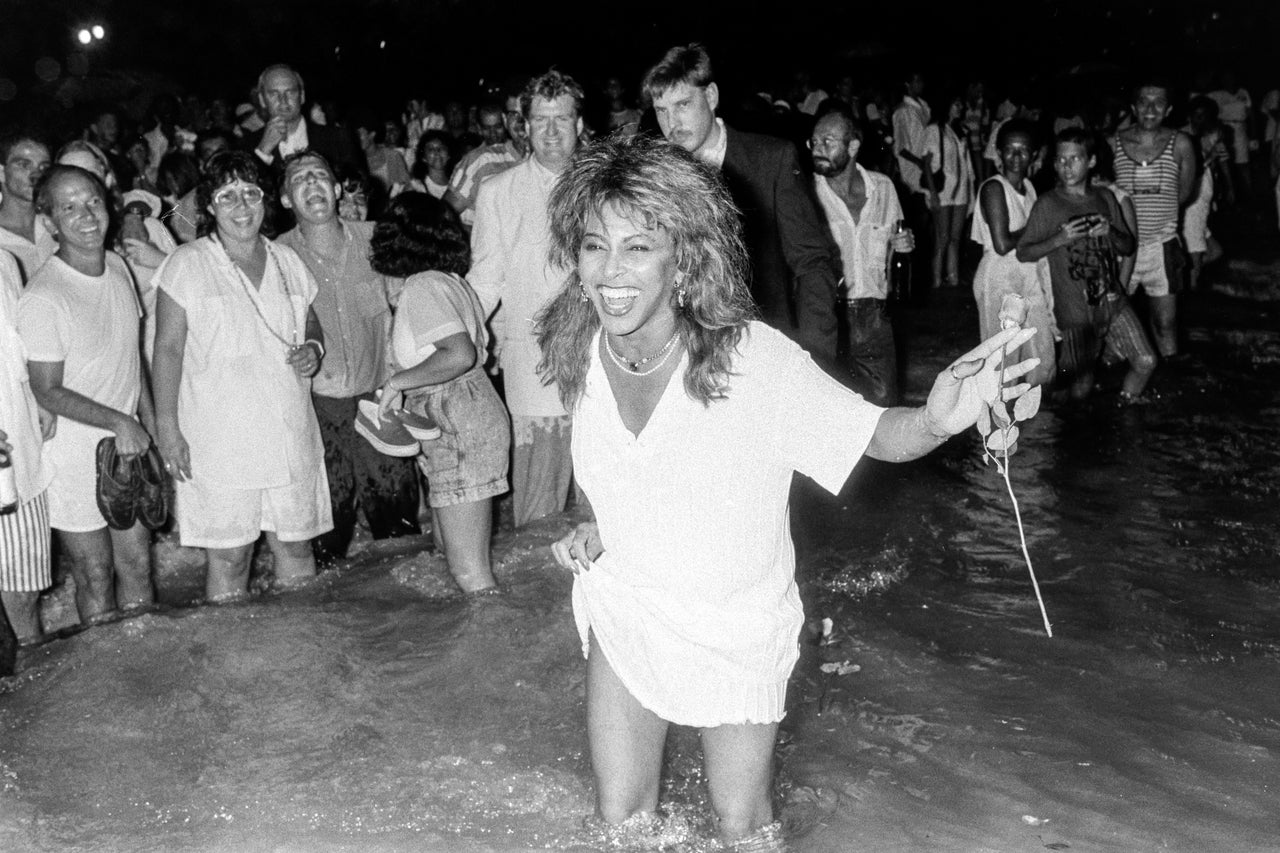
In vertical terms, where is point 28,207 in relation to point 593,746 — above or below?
above

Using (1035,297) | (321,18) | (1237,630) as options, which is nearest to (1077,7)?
(321,18)

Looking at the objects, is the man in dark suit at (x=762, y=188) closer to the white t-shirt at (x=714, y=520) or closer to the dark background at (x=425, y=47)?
the white t-shirt at (x=714, y=520)

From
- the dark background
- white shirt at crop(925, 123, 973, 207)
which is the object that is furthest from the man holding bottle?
the dark background

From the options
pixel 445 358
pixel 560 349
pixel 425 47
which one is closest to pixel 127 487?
pixel 445 358

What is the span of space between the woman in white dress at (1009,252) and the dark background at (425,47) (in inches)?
532

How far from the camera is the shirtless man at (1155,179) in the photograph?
9789mm

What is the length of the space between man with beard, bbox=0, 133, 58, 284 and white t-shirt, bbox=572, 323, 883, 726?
11.7 ft

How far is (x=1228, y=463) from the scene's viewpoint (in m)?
7.95

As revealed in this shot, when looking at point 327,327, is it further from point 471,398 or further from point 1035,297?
point 1035,297

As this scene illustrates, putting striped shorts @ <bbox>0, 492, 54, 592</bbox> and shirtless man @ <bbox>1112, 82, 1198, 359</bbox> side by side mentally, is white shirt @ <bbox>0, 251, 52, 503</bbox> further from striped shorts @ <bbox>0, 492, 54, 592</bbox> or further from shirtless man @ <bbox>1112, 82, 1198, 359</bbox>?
shirtless man @ <bbox>1112, 82, 1198, 359</bbox>

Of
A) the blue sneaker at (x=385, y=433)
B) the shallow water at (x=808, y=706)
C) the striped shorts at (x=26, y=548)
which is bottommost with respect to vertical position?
the shallow water at (x=808, y=706)

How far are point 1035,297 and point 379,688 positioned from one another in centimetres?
519

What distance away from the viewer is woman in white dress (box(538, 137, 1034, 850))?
314 centimetres

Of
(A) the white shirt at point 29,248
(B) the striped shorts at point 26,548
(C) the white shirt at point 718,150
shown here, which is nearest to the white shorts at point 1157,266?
(C) the white shirt at point 718,150
